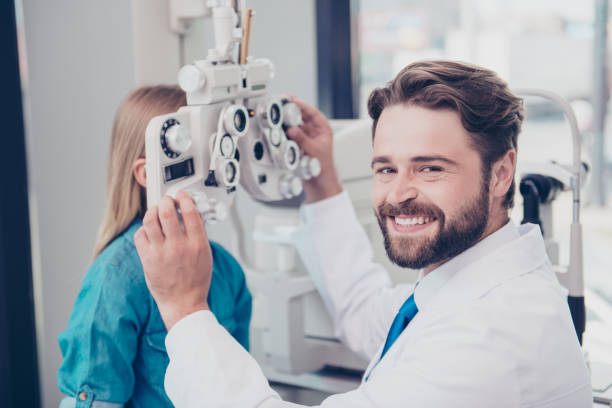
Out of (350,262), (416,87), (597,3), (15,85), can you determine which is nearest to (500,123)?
(416,87)

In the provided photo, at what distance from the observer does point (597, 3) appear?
2633mm

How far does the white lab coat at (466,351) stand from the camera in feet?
3.26

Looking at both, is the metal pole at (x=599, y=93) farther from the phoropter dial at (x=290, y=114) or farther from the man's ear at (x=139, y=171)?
the man's ear at (x=139, y=171)

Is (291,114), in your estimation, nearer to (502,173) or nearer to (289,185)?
(289,185)

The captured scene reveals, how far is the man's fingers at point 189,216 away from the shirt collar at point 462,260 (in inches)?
17.0

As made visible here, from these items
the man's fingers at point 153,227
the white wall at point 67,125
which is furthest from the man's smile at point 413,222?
the white wall at point 67,125

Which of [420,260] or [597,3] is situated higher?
[597,3]

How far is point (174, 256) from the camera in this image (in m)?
1.13

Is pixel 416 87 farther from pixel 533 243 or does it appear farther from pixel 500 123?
pixel 533 243

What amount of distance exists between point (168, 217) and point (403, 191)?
1.33 feet

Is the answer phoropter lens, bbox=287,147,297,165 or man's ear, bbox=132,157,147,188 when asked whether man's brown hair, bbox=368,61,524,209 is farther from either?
man's ear, bbox=132,157,147,188

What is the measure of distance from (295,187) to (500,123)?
452 mm

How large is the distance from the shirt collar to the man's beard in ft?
0.04

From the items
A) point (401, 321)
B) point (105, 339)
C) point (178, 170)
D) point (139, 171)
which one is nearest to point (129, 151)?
point (139, 171)
